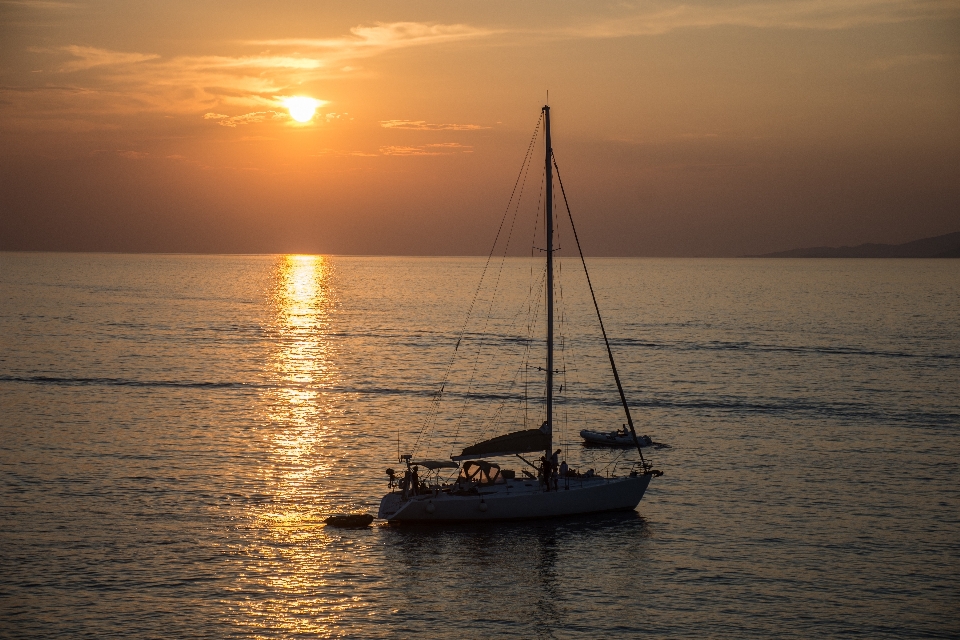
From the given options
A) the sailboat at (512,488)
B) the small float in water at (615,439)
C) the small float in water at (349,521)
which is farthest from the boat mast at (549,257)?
the small float in water at (615,439)

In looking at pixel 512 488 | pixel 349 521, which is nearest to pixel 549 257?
pixel 512 488

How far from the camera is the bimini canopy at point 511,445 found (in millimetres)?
49281

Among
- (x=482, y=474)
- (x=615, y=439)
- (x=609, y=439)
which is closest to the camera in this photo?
(x=482, y=474)

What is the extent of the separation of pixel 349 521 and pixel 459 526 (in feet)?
18.6

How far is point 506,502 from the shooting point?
48500mm

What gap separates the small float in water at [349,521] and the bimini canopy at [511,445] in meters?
5.68

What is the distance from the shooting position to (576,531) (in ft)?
159

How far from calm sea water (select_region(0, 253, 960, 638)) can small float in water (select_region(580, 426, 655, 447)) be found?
1633 mm

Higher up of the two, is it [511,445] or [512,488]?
[511,445]

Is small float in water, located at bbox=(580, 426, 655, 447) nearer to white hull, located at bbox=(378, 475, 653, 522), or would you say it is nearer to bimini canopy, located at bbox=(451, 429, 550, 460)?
white hull, located at bbox=(378, 475, 653, 522)

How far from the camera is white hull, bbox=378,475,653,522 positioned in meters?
48.2

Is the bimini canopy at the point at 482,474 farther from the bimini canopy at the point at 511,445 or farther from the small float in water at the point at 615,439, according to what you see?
the small float in water at the point at 615,439

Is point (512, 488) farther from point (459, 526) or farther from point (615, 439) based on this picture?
point (615, 439)

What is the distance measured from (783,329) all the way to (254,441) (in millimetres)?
116600
